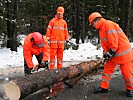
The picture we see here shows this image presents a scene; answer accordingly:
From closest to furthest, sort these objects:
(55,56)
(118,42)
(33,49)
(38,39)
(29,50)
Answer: (118,42) < (38,39) < (29,50) < (33,49) < (55,56)

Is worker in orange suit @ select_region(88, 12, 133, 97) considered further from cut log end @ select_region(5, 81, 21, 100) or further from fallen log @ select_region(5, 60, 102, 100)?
cut log end @ select_region(5, 81, 21, 100)

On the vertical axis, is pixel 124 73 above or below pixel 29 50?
below

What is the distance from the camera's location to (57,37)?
30.6ft

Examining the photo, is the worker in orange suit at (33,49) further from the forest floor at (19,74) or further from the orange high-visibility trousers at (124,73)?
the orange high-visibility trousers at (124,73)

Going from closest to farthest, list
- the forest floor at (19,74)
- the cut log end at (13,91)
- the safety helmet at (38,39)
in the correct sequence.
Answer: the cut log end at (13,91) < the safety helmet at (38,39) < the forest floor at (19,74)

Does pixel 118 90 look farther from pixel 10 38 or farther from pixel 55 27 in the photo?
pixel 10 38

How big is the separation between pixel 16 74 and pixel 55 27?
6.81 feet

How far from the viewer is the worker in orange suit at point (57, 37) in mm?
9234

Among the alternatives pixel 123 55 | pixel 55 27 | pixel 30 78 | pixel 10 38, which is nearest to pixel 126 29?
pixel 10 38

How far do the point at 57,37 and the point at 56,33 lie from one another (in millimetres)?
142

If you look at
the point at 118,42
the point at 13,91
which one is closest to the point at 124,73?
the point at 118,42

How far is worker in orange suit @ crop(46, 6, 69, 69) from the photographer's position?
923cm

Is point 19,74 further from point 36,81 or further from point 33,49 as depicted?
point 36,81

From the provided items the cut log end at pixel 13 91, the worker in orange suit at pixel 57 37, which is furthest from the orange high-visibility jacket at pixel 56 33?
the cut log end at pixel 13 91
